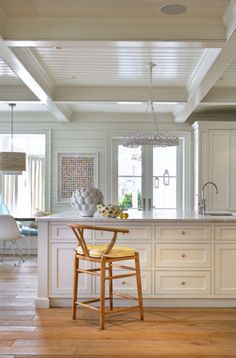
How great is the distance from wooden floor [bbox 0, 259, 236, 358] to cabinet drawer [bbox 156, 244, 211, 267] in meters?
0.46

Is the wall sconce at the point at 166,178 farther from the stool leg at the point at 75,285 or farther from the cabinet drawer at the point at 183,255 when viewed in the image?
the stool leg at the point at 75,285

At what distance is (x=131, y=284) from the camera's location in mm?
4148

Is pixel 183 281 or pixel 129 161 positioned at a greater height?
pixel 129 161

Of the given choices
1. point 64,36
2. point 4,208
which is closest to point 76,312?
point 64,36

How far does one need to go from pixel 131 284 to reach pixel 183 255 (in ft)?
2.00

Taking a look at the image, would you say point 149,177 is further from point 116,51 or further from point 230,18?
point 230,18

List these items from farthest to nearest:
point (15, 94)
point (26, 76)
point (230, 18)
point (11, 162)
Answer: point (11, 162) → point (15, 94) → point (26, 76) → point (230, 18)

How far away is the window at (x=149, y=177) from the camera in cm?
759

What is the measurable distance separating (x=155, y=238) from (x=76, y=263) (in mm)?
876

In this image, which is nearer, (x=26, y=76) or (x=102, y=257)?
(x=102, y=257)

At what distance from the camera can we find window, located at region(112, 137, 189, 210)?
759 cm

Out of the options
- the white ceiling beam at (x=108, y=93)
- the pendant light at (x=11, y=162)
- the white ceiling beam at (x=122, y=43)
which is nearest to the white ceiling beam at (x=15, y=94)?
the white ceiling beam at (x=108, y=93)

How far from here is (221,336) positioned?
11.0 feet

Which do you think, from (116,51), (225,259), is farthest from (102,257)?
(116,51)
